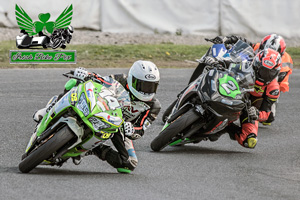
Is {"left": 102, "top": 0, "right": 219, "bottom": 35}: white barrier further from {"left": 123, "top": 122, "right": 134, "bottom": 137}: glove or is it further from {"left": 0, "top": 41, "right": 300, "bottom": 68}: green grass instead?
{"left": 123, "top": 122, "right": 134, "bottom": 137}: glove

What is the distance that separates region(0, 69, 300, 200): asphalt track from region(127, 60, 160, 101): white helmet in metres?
0.78

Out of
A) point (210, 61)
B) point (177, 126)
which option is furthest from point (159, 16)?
point (177, 126)

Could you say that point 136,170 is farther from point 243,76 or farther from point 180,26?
point 180,26

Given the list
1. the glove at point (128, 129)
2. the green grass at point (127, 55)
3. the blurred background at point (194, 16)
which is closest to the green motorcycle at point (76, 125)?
the glove at point (128, 129)

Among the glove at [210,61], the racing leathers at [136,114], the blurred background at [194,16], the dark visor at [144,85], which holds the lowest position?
the blurred background at [194,16]

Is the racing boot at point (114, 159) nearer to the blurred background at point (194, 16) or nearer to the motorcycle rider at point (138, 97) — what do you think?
the motorcycle rider at point (138, 97)

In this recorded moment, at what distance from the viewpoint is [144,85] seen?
7020 millimetres

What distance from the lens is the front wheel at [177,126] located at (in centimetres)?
774

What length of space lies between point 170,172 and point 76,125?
1.35 meters

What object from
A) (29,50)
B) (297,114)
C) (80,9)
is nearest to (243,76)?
(297,114)

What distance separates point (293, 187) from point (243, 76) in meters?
1.83

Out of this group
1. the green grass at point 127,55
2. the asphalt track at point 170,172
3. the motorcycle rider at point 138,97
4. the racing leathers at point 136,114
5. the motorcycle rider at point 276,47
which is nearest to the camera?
the asphalt track at point 170,172

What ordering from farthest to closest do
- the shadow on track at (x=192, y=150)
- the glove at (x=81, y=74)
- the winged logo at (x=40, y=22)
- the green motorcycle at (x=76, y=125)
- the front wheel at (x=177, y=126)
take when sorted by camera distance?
the winged logo at (x=40, y=22) → the shadow on track at (x=192, y=150) → the front wheel at (x=177, y=126) → the glove at (x=81, y=74) → the green motorcycle at (x=76, y=125)

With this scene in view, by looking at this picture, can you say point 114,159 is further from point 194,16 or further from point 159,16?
point 194,16
